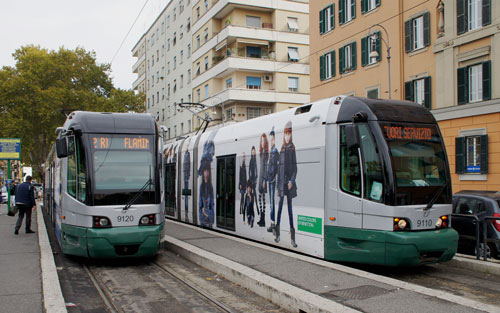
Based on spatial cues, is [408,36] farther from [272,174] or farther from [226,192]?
[272,174]

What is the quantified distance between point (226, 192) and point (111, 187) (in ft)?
13.7

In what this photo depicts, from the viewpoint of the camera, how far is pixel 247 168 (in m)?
11.4

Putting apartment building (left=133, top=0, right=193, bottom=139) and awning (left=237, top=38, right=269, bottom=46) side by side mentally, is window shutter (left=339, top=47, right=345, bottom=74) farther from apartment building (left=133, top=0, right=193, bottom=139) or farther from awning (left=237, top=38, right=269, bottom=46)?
apartment building (left=133, top=0, right=193, bottom=139)

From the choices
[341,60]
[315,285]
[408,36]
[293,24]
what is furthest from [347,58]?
[315,285]

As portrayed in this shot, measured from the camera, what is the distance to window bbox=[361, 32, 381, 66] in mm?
23317

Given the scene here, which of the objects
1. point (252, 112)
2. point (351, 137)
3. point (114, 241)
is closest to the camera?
point (351, 137)

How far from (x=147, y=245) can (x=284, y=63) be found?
1252 inches

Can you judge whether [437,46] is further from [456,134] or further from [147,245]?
[147,245]

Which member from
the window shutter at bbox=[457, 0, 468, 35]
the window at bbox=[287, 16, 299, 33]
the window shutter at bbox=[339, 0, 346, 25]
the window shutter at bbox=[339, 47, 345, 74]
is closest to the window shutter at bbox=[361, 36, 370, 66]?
the window shutter at bbox=[339, 47, 345, 74]

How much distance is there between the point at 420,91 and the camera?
70.3 ft

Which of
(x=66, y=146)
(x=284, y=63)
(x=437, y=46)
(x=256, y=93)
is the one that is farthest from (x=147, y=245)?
(x=284, y=63)

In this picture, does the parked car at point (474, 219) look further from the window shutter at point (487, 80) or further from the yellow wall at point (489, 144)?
the window shutter at point (487, 80)

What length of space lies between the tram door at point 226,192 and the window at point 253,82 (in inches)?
1020

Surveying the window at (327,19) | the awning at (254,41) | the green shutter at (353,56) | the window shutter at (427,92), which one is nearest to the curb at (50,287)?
the window shutter at (427,92)
